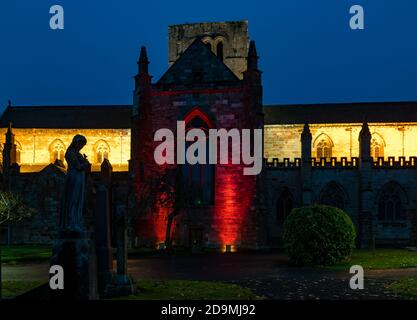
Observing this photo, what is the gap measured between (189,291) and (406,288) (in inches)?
280

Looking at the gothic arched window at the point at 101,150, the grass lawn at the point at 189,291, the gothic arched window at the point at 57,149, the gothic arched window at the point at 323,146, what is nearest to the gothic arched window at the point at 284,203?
the gothic arched window at the point at 323,146

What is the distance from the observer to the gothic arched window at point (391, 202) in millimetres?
44094

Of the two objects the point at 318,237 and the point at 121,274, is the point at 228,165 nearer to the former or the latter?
the point at 318,237

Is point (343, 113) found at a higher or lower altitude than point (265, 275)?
higher

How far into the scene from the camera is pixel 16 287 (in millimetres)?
17547

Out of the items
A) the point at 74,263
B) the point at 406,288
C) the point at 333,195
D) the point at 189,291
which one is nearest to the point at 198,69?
the point at 333,195

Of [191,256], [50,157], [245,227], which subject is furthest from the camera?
[50,157]

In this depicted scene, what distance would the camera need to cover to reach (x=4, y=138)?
187 feet

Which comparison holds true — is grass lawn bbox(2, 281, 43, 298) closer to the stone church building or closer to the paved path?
the paved path

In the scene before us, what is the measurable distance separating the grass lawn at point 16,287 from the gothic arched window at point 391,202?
106ft
